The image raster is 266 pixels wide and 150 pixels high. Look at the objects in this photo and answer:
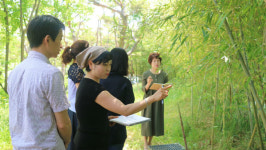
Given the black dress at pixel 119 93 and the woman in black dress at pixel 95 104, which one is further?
the black dress at pixel 119 93

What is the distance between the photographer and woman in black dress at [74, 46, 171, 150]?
143cm

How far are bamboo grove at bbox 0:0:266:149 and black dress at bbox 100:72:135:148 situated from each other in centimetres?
48

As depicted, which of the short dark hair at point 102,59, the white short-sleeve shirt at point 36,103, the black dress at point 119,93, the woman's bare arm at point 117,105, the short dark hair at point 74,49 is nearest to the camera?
the white short-sleeve shirt at point 36,103

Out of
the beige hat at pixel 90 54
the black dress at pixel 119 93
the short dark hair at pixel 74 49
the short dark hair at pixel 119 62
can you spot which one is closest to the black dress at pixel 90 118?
the beige hat at pixel 90 54

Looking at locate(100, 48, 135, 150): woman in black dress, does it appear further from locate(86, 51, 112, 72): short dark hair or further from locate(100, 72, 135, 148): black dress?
locate(86, 51, 112, 72): short dark hair

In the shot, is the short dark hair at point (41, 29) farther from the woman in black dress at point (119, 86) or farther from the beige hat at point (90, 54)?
the woman in black dress at point (119, 86)

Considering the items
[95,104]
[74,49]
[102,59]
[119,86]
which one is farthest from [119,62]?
[74,49]

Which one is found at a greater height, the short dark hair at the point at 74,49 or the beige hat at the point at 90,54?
the short dark hair at the point at 74,49

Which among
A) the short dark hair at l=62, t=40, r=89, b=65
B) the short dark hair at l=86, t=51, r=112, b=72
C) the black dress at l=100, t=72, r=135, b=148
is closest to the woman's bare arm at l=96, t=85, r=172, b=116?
the short dark hair at l=86, t=51, r=112, b=72

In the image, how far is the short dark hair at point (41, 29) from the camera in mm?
1147

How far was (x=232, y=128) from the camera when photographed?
10.7ft

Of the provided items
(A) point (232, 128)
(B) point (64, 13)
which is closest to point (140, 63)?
(B) point (64, 13)

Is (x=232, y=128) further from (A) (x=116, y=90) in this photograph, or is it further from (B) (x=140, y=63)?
(B) (x=140, y=63)

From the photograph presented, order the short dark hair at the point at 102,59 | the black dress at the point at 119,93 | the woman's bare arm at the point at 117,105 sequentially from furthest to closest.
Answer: the black dress at the point at 119,93, the short dark hair at the point at 102,59, the woman's bare arm at the point at 117,105
